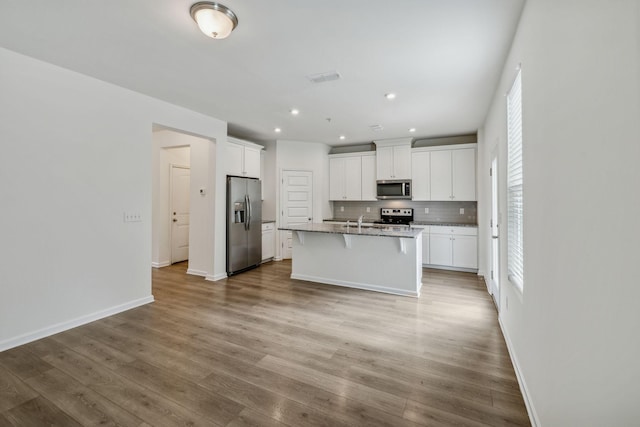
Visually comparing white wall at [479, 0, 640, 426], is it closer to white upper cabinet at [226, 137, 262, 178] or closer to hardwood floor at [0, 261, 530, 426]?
hardwood floor at [0, 261, 530, 426]

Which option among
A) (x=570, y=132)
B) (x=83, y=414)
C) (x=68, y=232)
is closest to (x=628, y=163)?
(x=570, y=132)

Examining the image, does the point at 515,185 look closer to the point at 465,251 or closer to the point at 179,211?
the point at 465,251

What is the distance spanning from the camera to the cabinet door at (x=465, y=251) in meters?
5.28

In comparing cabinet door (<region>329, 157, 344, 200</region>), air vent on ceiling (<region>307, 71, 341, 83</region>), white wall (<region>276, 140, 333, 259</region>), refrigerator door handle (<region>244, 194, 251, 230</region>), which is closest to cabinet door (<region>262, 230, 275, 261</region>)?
white wall (<region>276, 140, 333, 259</region>)

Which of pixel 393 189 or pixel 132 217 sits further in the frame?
pixel 393 189

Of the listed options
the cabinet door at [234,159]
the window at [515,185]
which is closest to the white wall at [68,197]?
the cabinet door at [234,159]

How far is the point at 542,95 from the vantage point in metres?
1.57

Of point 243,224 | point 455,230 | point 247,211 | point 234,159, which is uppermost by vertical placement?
point 234,159

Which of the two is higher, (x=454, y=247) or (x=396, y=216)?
(x=396, y=216)

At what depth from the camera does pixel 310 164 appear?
6629 millimetres

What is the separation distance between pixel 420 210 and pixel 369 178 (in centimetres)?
134

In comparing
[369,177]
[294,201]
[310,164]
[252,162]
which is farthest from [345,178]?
[252,162]

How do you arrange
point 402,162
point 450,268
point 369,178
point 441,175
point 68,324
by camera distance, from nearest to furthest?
point 68,324 → point 450,268 → point 441,175 → point 402,162 → point 369,178

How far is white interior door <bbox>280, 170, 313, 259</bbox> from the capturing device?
255 inches
